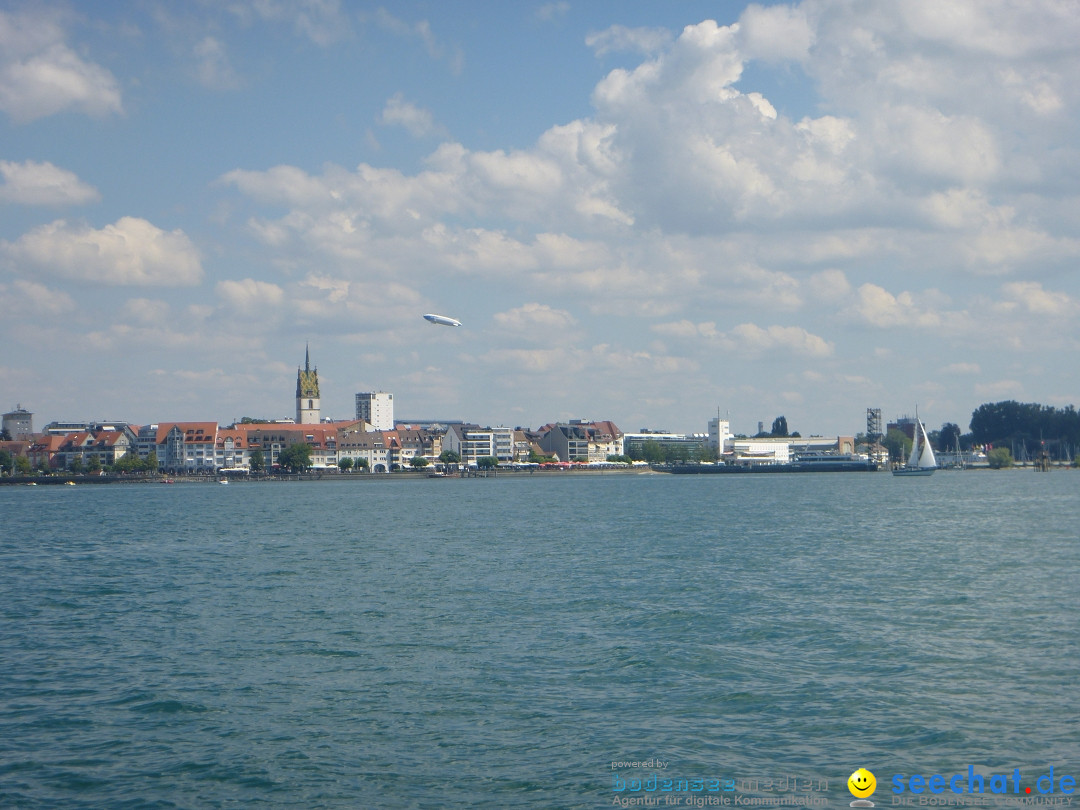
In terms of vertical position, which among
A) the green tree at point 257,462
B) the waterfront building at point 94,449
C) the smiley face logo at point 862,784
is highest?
the waterfront building at point 94,449

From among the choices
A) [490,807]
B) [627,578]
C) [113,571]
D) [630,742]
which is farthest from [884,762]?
[113,571]

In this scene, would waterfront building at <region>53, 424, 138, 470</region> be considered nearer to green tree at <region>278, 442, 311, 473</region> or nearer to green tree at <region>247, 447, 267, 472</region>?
green tree at <region>247, 447, 267, 472</region>

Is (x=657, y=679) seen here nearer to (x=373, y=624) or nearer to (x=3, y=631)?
(x=373, y=624)

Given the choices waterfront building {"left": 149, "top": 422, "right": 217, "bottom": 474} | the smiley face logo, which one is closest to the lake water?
the smiley face logo

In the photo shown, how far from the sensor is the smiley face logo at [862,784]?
12.3 meters

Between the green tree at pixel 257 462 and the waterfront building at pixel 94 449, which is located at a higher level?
the waterfront building at pixel 94 449

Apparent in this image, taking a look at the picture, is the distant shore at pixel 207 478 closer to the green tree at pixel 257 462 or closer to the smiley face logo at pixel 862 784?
the green tree at pixel 257 462

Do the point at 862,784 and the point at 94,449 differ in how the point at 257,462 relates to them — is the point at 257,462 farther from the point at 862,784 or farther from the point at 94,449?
the point at 862,784

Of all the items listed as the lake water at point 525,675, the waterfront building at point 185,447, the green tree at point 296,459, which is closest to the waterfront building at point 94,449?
the waterfront building at point 185,447

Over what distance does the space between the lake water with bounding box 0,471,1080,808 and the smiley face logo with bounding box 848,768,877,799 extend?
21cm

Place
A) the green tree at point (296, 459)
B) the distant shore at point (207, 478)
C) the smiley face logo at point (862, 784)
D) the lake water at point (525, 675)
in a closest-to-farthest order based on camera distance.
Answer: the smiley face logo at point (862, 784), the lake water at point (525, 675), the distant shore at point (207, 478), the green tree at point (296, 459)

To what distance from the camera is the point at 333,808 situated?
473 inches

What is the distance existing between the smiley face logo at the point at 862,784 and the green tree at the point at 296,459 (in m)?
178

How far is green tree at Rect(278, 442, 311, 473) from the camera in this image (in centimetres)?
18462
